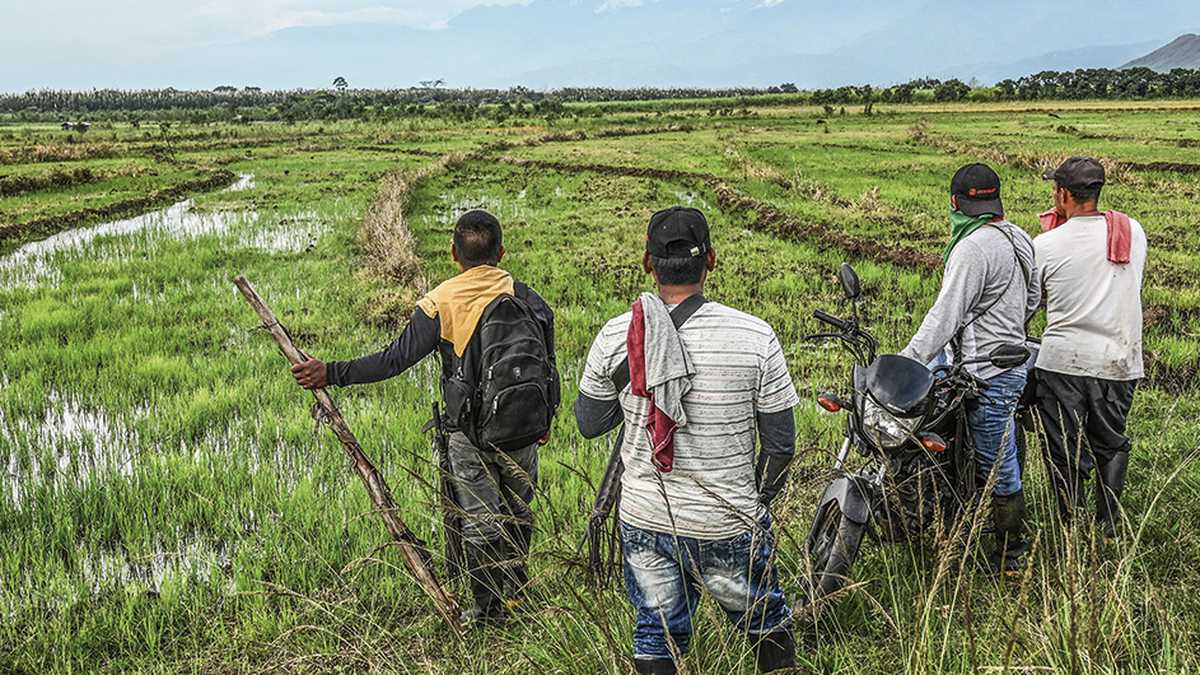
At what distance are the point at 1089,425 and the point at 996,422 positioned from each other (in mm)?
586

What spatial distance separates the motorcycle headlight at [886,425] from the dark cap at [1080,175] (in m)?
1.34

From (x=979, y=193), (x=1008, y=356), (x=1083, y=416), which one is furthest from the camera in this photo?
(x=1083, y=416)

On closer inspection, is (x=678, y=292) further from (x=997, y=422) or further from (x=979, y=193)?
(x=997, y=422)

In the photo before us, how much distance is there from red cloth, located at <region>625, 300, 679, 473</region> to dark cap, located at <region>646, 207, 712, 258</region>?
0.54ft

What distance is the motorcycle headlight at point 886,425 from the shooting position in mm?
2834

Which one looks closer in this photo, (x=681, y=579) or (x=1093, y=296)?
(x=681, y=579)

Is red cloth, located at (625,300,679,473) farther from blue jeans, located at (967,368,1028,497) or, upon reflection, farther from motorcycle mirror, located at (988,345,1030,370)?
blue jeans, located at (967,368,1028,497)

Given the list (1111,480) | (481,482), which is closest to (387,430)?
(481,482)

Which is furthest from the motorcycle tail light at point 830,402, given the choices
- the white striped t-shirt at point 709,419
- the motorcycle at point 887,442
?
the white striped t-shirt at point 709,419

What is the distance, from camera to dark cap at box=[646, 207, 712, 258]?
2.21 metres

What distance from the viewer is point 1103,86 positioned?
173 feet

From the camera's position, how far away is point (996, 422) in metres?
3.36

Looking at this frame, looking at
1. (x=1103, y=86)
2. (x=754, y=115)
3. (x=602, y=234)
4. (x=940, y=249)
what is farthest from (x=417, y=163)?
(x=1103, y=86)

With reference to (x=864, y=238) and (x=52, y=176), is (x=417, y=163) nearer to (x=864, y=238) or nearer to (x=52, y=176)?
(x=52, y=176)
